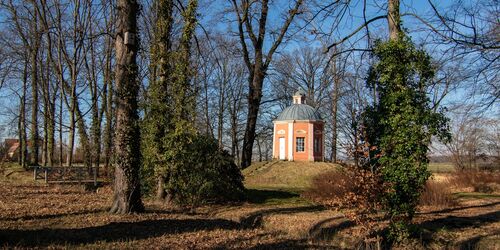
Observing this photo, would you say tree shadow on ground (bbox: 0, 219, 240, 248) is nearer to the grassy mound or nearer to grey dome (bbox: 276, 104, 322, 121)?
the grassy mound

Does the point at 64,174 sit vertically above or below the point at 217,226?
above

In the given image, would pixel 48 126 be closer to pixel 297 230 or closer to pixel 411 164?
pixel 297 230

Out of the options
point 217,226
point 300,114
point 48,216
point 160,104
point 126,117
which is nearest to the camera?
point 217,226

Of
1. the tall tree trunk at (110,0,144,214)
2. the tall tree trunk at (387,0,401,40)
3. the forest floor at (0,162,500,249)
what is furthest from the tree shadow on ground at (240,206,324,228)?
the tall tree trunk at (387,0,401,40)

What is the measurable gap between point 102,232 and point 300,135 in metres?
24.2

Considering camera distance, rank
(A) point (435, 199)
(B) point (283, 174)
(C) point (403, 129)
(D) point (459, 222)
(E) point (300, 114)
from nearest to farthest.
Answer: (C) point (403, 129) < (D) point (459, 222) < (A) point (435, 199) < (B) point (283, 174) < (E) point (300, 114)

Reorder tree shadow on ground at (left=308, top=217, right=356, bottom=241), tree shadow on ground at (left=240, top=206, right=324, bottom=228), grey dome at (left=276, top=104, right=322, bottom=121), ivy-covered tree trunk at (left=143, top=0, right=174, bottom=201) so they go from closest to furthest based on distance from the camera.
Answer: tree shadow on ground at (left=308, top=217, right=356, bottom=241), tree shadow on ground at (left=240, top=206, right=324, bottom=228), ivy-covered tree trunk at (left=143, top=0, right=174, bottom=201), grey dome at (left=276, top=104, right=322, bottom=121)

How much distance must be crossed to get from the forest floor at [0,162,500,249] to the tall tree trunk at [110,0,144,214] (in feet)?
1.58

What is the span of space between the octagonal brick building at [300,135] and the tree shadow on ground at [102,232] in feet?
71.1

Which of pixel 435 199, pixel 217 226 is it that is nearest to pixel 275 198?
pixel 435 199

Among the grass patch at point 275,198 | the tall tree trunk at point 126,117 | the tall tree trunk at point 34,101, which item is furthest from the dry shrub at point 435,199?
the tall tree trunk at point 34,101

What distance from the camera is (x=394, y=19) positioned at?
859 cm

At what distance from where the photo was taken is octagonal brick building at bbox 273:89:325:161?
29875 millimetres

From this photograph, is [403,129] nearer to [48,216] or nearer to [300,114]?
[48,216]
